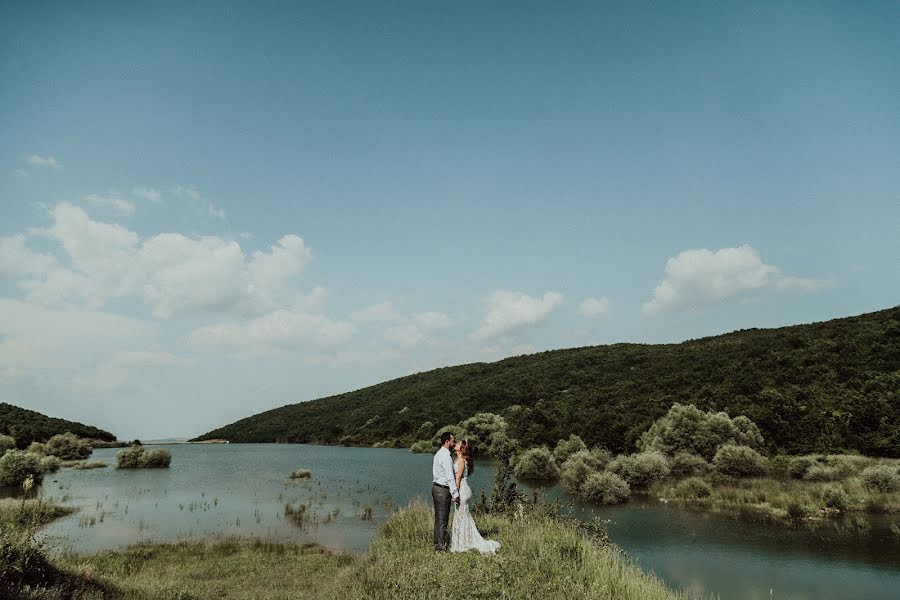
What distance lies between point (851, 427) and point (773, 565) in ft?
77.7

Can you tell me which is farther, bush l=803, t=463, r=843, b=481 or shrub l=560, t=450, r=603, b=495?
shrub l=560, t=450, r=603, b=495

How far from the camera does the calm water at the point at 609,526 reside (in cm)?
1425

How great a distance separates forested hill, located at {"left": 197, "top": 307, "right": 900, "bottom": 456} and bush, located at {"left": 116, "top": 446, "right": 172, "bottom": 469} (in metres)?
42.9

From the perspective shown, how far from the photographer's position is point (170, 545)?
18516 millimetres

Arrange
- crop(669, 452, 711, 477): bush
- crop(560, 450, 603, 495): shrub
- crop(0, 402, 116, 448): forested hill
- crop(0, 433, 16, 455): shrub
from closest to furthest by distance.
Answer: crop(560, 450, 603, 495): shrub, crop(669, 452, 711, 477): bush, crop(0, 433, 16, 455): shrub, crop(0, 402, 116, 448): forested hill

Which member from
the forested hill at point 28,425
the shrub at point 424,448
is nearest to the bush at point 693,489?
the shrub at point 424,448

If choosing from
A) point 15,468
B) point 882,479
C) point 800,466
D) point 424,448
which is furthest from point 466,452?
point 424,448

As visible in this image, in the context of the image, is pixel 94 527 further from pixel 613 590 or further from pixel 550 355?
pixel 550 355

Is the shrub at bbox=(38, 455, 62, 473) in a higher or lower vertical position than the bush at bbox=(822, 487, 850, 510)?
higher

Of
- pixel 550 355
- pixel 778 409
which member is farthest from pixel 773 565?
pixel 550 355

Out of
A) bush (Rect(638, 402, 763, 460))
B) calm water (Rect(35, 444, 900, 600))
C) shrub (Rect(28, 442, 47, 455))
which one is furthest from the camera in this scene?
shrub (Rect(28, 442, 47, 455))

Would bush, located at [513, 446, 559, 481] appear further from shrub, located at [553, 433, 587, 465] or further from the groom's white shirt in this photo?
the groom's white shirt

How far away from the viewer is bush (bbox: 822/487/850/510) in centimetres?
2172

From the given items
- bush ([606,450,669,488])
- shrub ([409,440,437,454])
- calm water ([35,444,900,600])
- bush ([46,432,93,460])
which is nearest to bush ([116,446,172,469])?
calm water ([35,444,900,600])
